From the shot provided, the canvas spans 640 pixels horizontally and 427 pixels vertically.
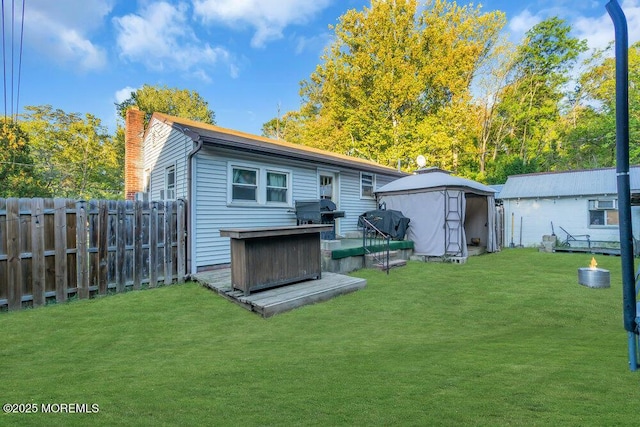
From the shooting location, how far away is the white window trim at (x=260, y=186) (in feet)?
26.3

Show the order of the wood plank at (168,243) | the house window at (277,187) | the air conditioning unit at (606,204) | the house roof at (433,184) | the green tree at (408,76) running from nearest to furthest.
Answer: the wood plank at (168,243)
the house window at (277,187)
the house roof at (433,184)
the air conditioning unit at (606,204)
the green tree at (408,76)

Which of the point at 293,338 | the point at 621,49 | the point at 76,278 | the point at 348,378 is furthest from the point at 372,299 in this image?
the point at 76,278

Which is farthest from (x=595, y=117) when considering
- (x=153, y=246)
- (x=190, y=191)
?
(x=153, y=246)

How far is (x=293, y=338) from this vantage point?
3.88m

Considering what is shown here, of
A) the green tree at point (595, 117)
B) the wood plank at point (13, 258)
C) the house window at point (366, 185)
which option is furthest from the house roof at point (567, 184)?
the wood plank at point (13, 258)

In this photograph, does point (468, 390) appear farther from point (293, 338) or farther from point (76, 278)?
point (76, 278)

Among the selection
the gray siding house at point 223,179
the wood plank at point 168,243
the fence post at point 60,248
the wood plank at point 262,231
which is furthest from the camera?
the gray siding house at point 223,179

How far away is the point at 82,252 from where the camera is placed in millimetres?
5516

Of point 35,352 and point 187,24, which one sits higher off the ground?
point 187,24

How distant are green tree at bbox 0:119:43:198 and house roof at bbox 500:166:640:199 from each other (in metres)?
24.8

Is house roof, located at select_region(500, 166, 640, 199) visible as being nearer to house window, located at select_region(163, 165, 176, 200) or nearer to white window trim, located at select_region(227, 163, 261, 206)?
white window trim, located at select_region(227, 163, 261, 206)

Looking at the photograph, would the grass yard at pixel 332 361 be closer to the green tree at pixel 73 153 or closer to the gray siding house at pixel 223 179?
the gray siding house at pixel 223 179

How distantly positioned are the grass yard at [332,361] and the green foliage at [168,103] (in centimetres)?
2771

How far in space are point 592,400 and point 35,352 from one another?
17.4 feet
